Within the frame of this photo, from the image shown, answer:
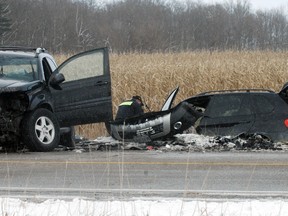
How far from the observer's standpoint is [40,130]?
434 inches

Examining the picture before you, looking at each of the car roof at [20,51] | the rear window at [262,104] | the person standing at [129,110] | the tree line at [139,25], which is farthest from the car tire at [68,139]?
the tree line at [139,25]

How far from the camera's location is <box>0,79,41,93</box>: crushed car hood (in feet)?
34.8

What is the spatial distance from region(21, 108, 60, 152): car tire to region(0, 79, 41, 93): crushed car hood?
0.47 m

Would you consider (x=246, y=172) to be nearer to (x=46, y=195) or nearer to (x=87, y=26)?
(x=46, y=195)

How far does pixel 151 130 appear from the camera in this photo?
12031mm

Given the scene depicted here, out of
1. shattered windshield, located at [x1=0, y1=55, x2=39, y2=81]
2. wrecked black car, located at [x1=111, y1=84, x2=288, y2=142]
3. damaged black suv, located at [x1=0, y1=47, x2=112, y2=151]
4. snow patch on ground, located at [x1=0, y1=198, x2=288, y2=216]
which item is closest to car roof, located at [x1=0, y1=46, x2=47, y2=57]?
damaged black suv, located at [x1=0, y1=47, x2=112, y2=151]

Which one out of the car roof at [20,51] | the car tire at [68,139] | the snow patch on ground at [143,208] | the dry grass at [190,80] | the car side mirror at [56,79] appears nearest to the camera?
the snow patch on ground at [143,208]

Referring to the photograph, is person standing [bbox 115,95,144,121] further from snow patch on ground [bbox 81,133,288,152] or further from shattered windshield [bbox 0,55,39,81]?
shattered windshield [bbox 0,55,39,81]

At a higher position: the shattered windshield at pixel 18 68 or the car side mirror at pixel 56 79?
the shattered windshield at pixel 18 68

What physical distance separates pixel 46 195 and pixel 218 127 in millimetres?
5628

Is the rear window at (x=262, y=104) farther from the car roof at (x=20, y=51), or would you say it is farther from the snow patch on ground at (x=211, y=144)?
the car roof at (x=20, y=51)

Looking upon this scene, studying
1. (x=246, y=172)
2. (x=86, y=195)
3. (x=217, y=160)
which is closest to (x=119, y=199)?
(x=86, y=195)

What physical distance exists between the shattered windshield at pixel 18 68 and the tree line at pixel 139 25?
5761cm

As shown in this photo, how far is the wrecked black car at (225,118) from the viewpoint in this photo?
37.8 feet
